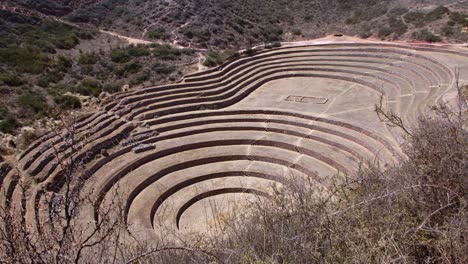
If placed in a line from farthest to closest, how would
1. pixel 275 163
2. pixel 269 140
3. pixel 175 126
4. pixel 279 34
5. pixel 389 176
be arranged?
1. pixel 279 34
2. pixel 175 126
3. pixel 269 140
4. pixel 275 163
5. pixel 389 176

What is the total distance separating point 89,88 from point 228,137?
7234mm

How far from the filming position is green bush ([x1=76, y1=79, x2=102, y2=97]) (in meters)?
18.2

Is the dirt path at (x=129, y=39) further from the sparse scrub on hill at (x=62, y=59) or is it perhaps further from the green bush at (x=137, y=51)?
the green bush at (x=137, y=51)

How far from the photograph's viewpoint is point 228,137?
52.9ft

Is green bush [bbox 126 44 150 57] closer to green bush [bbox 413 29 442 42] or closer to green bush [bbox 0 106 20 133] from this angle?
green bush [bbox 0 106 20 133]

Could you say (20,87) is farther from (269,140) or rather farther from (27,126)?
(269,140)

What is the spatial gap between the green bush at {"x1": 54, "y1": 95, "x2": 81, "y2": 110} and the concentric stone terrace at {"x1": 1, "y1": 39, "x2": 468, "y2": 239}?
1176 mm

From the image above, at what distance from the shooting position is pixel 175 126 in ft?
55.4

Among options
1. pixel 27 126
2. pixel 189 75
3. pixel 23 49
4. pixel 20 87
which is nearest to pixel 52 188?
pixel 27 126

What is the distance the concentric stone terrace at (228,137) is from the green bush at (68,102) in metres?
1.18

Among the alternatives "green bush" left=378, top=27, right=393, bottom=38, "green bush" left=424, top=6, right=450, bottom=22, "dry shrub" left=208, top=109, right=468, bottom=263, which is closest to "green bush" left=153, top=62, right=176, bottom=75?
"green bush" left=378, top=27, right=393, bottom=38

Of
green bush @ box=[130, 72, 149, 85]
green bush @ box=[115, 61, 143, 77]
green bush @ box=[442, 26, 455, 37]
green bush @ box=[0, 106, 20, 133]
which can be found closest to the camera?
green bush @ box=[0, 106, 20, 133]

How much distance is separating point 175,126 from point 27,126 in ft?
18.6

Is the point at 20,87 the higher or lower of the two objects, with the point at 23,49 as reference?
lower
